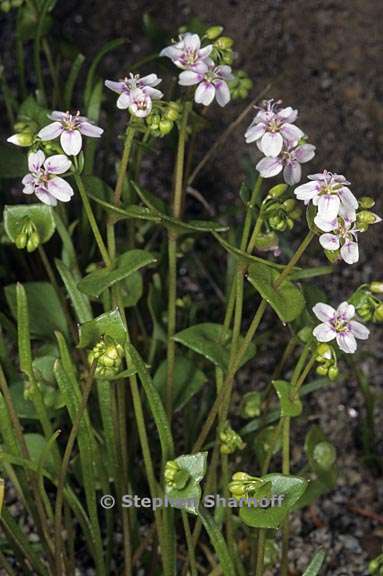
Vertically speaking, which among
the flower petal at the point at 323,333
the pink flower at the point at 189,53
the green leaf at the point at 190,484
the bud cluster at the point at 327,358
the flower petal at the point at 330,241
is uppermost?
the pink flower at the point at 189,53

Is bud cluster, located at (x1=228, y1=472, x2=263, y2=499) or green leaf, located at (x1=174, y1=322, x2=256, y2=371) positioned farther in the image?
green leaf, located at (x1=174, y1=322, x2=256, y2=371)

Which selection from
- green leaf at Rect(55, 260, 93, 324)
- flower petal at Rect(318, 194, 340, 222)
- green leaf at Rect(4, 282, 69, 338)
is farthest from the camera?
green leaf at Rect(4, 282, 69, 338)

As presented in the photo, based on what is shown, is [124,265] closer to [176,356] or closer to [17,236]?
[17,236]

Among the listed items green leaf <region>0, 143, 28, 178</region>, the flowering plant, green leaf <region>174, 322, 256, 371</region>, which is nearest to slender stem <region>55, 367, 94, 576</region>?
the flowering plant

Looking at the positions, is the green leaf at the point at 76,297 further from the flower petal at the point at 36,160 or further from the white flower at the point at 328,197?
the white flower at the point at 328,197

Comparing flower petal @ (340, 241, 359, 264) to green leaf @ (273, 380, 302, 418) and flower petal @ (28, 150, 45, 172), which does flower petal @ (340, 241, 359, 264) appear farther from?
flower petal @ (28, 150, 45, 172)

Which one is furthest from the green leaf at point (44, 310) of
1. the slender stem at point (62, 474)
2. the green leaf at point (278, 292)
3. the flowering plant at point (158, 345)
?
the green leaf at point (278, 292)

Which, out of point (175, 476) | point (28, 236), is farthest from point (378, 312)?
point (28, 236)

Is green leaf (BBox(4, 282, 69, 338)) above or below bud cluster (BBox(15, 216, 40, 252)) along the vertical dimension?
below
